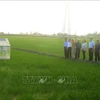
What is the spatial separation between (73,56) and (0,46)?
5.06m

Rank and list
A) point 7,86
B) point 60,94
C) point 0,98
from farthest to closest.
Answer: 1. point 7,86
2. point 60,94
3. point 0,98

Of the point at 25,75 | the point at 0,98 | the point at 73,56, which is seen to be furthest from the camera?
the point at 73,56

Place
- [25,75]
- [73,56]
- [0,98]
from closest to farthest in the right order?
[0,98], [25,75], [73,56]

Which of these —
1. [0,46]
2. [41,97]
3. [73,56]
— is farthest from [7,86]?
[73,56]

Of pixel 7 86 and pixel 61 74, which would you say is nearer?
pixel 7 86

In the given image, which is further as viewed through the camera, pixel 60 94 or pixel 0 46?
pixel 0 46

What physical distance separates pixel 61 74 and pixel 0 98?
3.58 meters

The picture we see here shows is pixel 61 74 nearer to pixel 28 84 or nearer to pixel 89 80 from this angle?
pixel 89 80

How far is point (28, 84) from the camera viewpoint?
7676mm

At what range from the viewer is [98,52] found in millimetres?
13609

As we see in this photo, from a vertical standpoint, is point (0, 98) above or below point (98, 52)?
below

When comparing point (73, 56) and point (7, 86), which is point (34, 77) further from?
point (73, 56)

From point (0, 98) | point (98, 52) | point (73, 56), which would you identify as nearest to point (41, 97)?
point (0, 98)

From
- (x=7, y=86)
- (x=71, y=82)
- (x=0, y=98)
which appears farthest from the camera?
(x=71, y=82)
